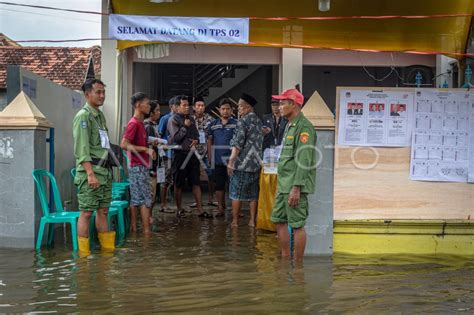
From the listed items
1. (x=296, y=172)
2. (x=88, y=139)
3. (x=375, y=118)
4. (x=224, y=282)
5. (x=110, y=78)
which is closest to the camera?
(x=224, y=282)

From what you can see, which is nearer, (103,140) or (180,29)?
(103,140)

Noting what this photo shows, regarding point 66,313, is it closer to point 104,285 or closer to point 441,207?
point 104,285

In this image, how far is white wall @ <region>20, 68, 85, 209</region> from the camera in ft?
26.0

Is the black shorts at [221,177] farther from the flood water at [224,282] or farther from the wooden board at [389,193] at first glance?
the wooden board at [389,193]

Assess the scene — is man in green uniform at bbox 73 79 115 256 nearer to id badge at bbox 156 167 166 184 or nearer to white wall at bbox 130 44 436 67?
id badge at bbox 156 167 166 184

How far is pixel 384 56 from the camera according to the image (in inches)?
461

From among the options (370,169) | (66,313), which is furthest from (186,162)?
(66,313)

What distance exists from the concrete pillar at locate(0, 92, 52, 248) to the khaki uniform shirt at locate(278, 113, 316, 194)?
8.90ft

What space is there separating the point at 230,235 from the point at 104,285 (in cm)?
291

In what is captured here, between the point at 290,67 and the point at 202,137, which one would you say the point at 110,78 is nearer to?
the point at 202,137

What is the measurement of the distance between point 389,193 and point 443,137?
81cm

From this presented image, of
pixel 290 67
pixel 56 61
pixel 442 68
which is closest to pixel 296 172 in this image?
pixel 290 67

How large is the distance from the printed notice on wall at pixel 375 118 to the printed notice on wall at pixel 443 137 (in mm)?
112

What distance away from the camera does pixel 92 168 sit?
6.22m
